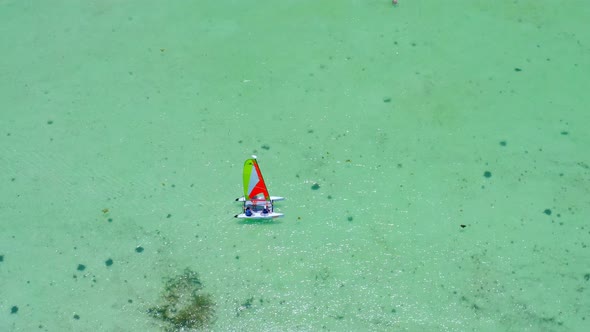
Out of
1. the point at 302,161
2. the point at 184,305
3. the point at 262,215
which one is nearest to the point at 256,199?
the point at 262,215

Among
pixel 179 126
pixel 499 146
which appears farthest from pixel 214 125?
pixel 499 146

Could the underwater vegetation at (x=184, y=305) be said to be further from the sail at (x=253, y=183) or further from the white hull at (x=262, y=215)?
the sail at (x=253, y=183)

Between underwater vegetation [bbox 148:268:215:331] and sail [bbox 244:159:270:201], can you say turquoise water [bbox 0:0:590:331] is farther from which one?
sail [bbox 244:159:270:201]

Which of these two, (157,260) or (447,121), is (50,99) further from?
(447,121)

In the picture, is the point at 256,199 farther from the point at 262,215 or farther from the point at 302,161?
the point at 302,161

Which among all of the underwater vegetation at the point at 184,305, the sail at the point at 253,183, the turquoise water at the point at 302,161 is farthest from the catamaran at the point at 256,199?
the underwater vegetation at the point at 184,305
